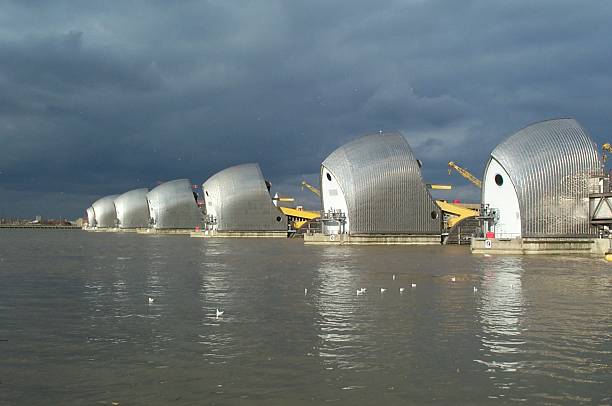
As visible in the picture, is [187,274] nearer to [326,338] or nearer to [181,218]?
[326,338]

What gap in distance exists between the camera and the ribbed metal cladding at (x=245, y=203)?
121812 millimetres

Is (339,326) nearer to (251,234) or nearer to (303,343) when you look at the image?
(303,343)

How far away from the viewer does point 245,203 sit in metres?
122

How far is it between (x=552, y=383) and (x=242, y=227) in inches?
4427

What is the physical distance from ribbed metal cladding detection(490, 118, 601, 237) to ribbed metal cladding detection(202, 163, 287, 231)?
63.8 meters

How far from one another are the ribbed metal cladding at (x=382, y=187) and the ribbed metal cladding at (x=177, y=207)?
76378 mm

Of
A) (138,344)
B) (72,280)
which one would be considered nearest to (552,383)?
(138,344)

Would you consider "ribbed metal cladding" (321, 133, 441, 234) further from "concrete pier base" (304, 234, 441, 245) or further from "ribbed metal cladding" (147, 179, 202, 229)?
"ribbed metal cladding" (147, 179, 202, 229)

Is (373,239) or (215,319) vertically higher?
(373,239)

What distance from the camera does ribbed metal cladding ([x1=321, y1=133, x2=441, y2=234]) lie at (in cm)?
8444

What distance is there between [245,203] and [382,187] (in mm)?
43126

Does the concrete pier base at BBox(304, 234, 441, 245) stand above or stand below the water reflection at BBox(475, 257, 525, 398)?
above

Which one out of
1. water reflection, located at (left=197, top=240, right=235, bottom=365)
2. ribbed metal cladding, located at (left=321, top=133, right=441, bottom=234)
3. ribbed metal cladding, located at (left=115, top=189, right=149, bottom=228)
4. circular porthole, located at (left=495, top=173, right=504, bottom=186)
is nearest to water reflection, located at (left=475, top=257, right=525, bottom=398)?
water reflection, located at (left=197, top=240, right=235, bottom=365)

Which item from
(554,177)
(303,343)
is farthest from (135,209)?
(303,343)
